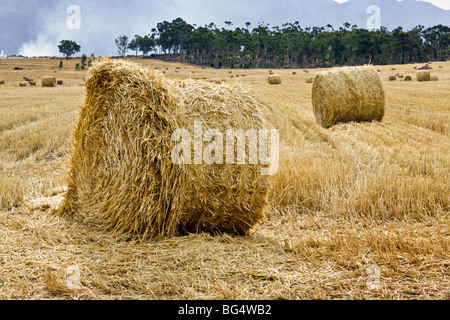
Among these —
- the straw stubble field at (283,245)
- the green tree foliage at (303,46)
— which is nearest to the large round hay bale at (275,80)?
the straw stubble field at (283,245)

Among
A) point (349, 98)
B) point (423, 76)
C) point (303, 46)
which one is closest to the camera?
point (349, 98)

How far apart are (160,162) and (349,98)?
9.02 m

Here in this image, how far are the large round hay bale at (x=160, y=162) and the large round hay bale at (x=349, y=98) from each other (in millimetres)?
7691

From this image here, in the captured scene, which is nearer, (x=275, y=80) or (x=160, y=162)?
(x=160, y=162)

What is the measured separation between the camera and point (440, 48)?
3516 inches

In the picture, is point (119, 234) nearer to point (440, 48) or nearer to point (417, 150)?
point (417, 150)

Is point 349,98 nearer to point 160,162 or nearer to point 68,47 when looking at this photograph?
point 160,162

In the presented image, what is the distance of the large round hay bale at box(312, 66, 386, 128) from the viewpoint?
11688mm

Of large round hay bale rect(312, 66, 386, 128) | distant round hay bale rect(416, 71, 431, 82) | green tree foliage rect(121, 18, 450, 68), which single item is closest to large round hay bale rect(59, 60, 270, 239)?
large round hay bale rect(312, 66, 386, 128)

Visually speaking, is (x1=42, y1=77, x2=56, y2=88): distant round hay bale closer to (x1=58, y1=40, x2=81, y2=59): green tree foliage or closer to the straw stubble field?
the straw stubble field

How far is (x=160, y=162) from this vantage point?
401 centimetres

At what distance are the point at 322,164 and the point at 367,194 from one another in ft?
4.60

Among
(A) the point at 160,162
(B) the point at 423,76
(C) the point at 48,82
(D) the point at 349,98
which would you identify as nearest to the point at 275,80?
(B) the point at 423,76

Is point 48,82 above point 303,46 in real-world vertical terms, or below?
below
